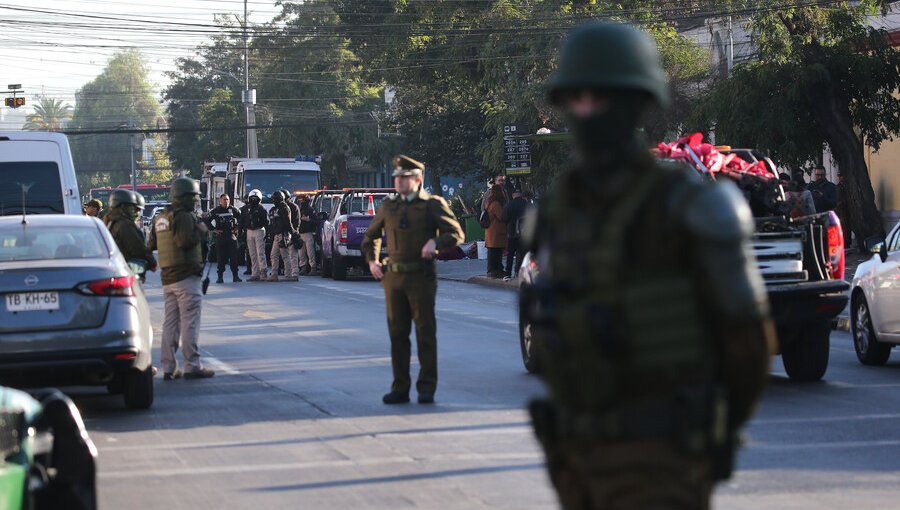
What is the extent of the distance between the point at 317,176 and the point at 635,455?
40065 millimetres

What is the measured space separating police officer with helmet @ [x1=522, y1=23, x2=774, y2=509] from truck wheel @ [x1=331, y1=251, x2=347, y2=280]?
1165 inches

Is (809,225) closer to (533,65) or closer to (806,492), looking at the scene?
(806,492)

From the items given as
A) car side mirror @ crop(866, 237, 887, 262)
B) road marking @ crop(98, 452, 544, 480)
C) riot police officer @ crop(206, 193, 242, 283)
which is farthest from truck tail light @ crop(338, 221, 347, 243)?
road marking @ crop(98, 452, 544, 480)

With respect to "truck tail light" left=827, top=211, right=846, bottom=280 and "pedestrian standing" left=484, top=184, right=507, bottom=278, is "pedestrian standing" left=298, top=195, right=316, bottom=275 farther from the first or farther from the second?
"truck tail light" left=827, top=211, right=846, bottom=280

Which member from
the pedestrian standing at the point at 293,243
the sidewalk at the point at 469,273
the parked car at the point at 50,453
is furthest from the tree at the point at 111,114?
the parked car at the point at 50,453

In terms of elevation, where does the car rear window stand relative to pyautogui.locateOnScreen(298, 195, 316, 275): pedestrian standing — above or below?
above

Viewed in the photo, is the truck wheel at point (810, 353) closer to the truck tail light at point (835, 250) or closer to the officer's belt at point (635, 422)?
the truck tail light at point (835, 250)

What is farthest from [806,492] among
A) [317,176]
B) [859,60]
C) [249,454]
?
[317,176]

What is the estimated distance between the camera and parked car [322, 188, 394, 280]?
108ft

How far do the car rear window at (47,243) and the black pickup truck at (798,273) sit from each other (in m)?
3.52

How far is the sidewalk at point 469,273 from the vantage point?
2989 cm

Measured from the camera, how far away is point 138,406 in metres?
12.2

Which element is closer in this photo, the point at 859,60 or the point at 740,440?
the point at 740,440

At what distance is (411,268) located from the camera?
11992mm
